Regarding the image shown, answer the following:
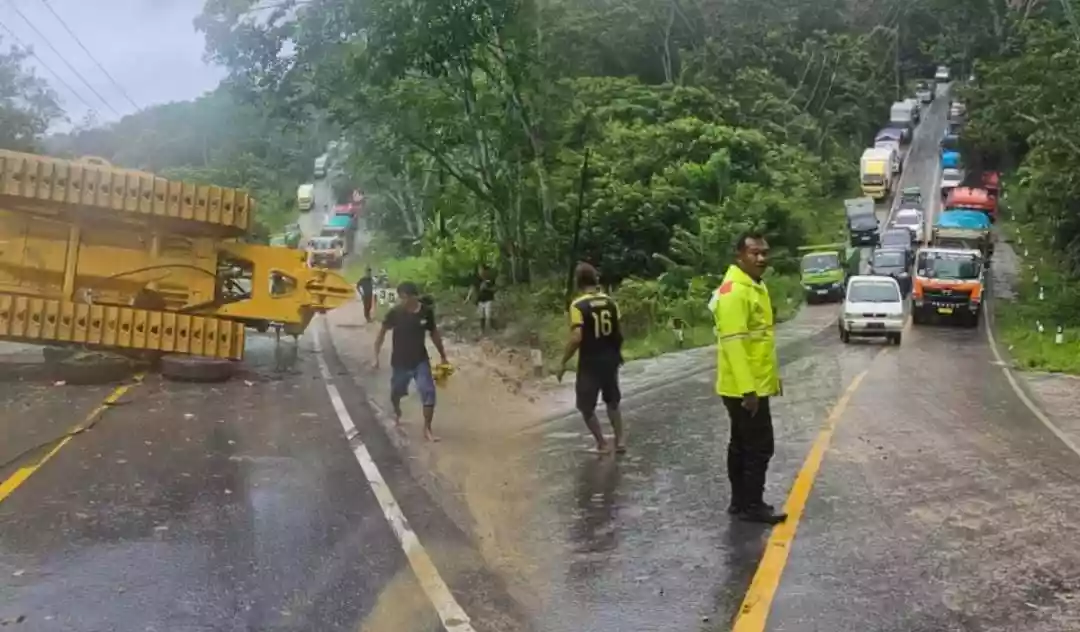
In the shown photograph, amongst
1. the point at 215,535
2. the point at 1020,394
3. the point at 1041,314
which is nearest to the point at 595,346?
the point at 215,535

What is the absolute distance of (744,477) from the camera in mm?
8070

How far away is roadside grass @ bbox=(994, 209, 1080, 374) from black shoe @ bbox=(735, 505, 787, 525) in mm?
16276

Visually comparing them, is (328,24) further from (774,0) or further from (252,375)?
(774,0)

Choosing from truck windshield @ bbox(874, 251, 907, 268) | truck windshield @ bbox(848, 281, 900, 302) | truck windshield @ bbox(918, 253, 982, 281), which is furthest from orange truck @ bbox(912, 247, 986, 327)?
truck windshield @ bbox(874, 251, 907, 268)

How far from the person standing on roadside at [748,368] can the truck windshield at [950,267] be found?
27592mm

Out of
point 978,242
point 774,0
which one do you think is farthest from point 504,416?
point 774,0

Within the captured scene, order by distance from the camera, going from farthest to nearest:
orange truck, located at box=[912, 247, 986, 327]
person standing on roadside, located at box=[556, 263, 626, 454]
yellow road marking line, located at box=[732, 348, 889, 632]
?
orange truck, located at box=[912, 247, 986, 327] < person standing on roadside, located at box=[556, 263, 626, 454] < yellow road marking line, located at box=[732, 348, 889, 632]

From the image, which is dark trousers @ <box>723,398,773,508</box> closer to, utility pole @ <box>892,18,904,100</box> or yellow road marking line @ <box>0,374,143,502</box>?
yellow road marking line @ <box>0,374,143,502</box>

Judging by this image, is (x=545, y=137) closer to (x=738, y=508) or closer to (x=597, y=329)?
(x=597, y=329)

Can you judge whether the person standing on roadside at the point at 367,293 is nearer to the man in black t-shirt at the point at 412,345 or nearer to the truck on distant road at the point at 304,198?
the man in black t-shirt at the point at 412,345

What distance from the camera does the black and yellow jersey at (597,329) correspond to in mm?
10656

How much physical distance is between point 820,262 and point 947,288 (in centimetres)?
824

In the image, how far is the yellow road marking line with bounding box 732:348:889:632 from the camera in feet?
19.5

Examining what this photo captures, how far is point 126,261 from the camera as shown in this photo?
679 inches
